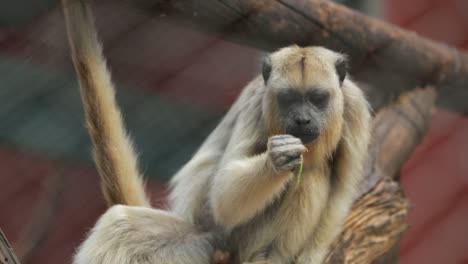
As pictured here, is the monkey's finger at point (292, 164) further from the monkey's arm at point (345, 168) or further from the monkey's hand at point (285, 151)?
the monkey's arm at point (345, 168)

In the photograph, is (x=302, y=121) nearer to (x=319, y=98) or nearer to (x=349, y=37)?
(x=319, y=98)

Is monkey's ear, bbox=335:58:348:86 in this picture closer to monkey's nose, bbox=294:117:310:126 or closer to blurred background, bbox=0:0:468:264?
monkey's nose, bbox=294:117:310:126

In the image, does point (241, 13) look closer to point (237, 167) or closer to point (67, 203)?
point (237, 167)

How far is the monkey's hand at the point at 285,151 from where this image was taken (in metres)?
2.84

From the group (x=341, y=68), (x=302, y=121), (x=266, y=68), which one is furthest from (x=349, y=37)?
(x=302, y=121)

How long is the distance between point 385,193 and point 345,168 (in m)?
0.62

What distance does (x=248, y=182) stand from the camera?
9.99ft

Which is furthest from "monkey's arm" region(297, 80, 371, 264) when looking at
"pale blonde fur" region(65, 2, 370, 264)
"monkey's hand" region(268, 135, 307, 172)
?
"monkey's hand" region(268, 135, 307, 172)

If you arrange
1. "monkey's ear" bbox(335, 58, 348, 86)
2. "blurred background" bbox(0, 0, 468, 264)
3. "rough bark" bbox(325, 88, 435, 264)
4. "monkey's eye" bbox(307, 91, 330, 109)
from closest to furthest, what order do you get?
"blurred background" bbox(0, 0, 468, 264), "monkey's eye" bbox(307, 91, 330, 109), "monkey's ear" bbox(335, 58, 348, 86), "rough bark" bbox(325, 88, 435, 264)

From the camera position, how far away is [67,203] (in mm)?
3520

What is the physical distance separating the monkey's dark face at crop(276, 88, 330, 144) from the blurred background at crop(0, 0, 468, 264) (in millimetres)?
569

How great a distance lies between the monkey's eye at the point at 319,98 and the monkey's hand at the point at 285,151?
0.28 m

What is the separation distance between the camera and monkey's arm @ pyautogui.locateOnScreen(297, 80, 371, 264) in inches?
130

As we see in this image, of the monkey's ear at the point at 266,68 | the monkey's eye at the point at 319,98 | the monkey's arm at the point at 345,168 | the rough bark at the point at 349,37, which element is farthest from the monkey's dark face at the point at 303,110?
the rough bark at the point at 349,37
